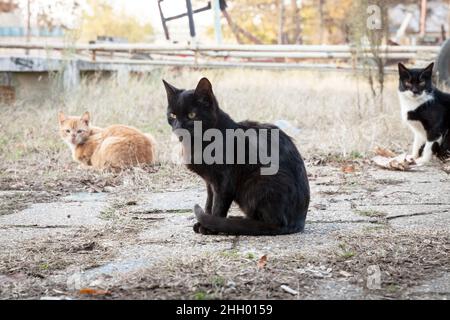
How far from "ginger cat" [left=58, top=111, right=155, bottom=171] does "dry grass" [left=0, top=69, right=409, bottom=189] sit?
0.58 ft

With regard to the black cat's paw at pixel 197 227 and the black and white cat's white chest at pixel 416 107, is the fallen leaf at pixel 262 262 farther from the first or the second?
the black and white cat's white chest at pixel 416 107

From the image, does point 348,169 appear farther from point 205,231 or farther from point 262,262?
point 262,262

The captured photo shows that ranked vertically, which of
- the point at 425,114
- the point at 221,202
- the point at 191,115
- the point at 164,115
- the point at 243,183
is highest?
the point at 191,115

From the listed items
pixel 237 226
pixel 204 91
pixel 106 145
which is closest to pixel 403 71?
pixel 106 145

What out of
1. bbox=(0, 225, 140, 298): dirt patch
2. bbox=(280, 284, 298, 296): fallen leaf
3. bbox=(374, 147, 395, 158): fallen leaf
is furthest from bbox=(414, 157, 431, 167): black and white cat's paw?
bbox=(280, 284, 298, 296): fallen leaf

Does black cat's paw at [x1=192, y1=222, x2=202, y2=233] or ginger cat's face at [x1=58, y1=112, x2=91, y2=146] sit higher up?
ginger cat's face at [x1=58, y1=112, x2=91, y2=146]

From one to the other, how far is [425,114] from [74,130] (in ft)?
12.0

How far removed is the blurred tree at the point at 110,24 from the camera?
80.7 ft

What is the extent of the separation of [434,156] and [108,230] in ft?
12.4

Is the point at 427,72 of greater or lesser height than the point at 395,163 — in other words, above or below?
above

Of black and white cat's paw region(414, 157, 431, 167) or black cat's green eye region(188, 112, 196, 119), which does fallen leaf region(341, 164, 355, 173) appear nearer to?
black and white cat's paw region(414, 157, 431, 167)

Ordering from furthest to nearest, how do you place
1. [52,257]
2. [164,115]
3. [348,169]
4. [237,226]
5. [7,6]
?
[7,6], [164,115], [348,169], [237,226], [52,257]

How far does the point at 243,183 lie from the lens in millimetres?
3312

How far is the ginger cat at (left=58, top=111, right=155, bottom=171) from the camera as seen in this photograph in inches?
219
